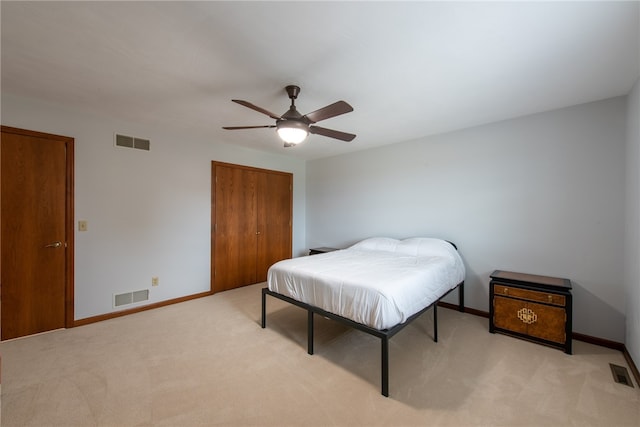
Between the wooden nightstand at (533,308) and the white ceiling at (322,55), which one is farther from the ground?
the white ceiling at (322,55)

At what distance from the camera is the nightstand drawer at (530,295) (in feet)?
8.30

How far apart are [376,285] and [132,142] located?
3612mm

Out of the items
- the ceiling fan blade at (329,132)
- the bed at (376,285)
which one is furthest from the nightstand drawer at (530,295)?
the ceiling fan blade at (329,132)

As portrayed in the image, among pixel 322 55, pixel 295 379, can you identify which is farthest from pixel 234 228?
pixel 322 55

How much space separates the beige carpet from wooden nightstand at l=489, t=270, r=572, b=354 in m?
0.12

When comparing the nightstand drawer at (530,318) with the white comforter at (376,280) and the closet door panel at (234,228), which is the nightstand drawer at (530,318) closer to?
the white comforter at (376,280)

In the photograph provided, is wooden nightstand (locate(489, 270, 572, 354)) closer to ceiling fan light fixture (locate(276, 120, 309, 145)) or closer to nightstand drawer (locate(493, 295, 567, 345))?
nightstand drawer (locate(493, 295, 567, 345))

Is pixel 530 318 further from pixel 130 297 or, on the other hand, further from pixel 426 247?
pixel 130 297

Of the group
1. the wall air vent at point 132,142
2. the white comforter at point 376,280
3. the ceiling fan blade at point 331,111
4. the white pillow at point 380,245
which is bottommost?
the white comforter at point 376,280

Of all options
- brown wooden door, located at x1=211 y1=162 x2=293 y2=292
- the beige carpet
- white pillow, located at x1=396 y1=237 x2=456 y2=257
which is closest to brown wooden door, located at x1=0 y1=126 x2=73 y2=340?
the beige carpet

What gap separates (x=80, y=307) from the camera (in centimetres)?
307

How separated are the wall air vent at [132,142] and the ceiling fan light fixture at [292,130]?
7.89ft

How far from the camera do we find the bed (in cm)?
204

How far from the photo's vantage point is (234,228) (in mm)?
4637
